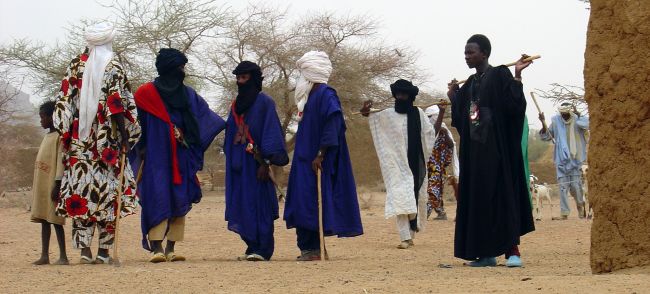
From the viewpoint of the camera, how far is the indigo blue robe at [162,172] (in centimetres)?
1028

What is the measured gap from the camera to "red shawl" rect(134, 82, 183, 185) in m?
10.4

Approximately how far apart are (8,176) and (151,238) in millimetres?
28539

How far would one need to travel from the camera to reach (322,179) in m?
10.4

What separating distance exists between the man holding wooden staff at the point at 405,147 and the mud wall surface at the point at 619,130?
5.19 metres

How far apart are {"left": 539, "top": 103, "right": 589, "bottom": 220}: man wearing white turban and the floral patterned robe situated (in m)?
8.74

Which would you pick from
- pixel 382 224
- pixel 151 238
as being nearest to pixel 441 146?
pixel 382 224

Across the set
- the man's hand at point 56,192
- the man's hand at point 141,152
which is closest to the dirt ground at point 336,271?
the man's hand at point 56,192

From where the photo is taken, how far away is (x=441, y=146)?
53.5ft

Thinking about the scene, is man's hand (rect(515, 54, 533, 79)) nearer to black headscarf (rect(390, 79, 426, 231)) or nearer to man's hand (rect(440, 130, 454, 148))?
black headscarf (rect(390, 79, 426, 231))

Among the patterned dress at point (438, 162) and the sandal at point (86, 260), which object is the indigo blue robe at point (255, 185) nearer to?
the sandal at point (86, 260)

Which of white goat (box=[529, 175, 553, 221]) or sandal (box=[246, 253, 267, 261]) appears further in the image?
white goat (box=[529, 175, 553, 221])

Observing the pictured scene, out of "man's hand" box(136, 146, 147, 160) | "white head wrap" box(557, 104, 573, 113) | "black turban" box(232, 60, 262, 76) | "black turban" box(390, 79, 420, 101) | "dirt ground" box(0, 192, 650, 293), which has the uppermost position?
"white head wrap" box(557, 104, 573, 113)

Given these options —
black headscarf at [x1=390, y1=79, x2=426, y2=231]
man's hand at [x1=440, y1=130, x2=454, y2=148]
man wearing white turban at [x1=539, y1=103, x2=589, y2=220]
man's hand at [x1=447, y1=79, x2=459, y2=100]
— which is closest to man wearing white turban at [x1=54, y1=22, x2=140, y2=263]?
man's hand at [x1=447, y1=79, x2=459, y2=100]

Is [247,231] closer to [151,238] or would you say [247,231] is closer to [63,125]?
[151,238]
